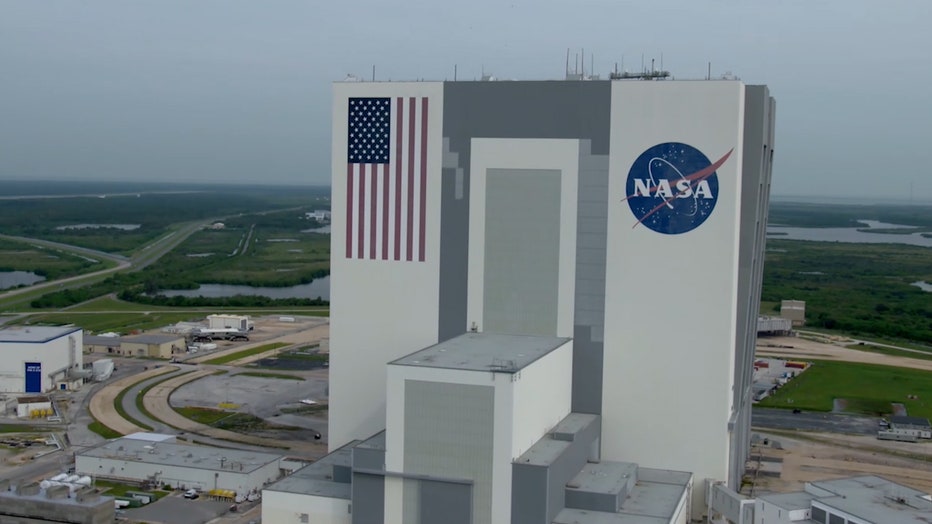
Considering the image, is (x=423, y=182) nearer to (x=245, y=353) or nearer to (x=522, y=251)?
(x=522, y=251)

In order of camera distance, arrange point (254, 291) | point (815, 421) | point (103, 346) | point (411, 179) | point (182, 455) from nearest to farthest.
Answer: point (411, 179), point (182, 455), point (815, 421), point (103, 346), point (254, 291)

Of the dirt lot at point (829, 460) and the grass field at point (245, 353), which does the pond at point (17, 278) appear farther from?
the dirt lot at point (829, 460)

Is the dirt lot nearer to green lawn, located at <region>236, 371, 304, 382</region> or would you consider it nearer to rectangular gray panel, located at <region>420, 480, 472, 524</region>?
rectangular gray panel, located at <region>420, 480, 472, 524</region>

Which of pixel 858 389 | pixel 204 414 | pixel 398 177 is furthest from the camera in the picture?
pixel 858 389

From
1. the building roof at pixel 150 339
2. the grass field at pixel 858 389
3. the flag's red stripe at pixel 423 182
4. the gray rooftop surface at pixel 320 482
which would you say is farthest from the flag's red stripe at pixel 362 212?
the building roof at pixel 150 339

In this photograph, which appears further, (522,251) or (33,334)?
(33,334)

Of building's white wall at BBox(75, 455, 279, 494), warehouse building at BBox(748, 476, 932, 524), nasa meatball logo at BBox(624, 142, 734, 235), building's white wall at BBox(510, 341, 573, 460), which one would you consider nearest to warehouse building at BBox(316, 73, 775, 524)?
nasa meatball logo at BBox(624, 142, 734, 235)

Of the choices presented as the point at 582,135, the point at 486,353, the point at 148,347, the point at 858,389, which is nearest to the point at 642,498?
the point at 486,353
